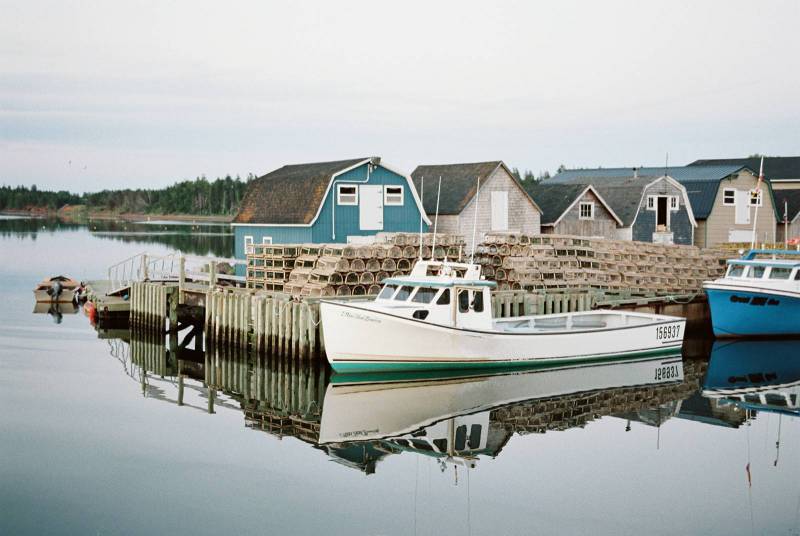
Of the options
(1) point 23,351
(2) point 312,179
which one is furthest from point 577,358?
(1) point 23,351

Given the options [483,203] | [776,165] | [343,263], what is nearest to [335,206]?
[483,203]

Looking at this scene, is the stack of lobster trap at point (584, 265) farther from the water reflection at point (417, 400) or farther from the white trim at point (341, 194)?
the white trim at point (341, 194)

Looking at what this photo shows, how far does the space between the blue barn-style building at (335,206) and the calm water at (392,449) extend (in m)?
8.24

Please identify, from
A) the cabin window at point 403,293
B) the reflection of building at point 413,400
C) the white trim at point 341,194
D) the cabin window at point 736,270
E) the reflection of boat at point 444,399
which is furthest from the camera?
the white trim at point 341,194

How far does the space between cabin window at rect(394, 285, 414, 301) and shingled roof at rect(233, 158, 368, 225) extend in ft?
40.4

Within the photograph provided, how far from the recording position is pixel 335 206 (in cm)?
3991

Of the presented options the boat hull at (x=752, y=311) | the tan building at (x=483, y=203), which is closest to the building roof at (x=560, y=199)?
the tan building at (x=483, y=203)

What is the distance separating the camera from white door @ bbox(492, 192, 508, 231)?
45.7 metres

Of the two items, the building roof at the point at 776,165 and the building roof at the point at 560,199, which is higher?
the building roof at the point at 776,165

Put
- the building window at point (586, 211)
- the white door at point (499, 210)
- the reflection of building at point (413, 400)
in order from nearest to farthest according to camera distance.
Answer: the reflection of building at point (413, 400)
the white door at point (499, 210)
the building window at point (586, 211)

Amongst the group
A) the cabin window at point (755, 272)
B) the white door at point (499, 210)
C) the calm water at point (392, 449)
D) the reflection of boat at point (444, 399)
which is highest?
the white door at point (499, 210)

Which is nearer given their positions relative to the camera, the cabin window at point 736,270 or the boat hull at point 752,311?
the boat hull at point 752,311

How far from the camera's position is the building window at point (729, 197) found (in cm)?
5547

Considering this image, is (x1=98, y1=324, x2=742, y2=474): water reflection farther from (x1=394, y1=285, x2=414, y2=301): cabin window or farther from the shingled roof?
the shingled roof
